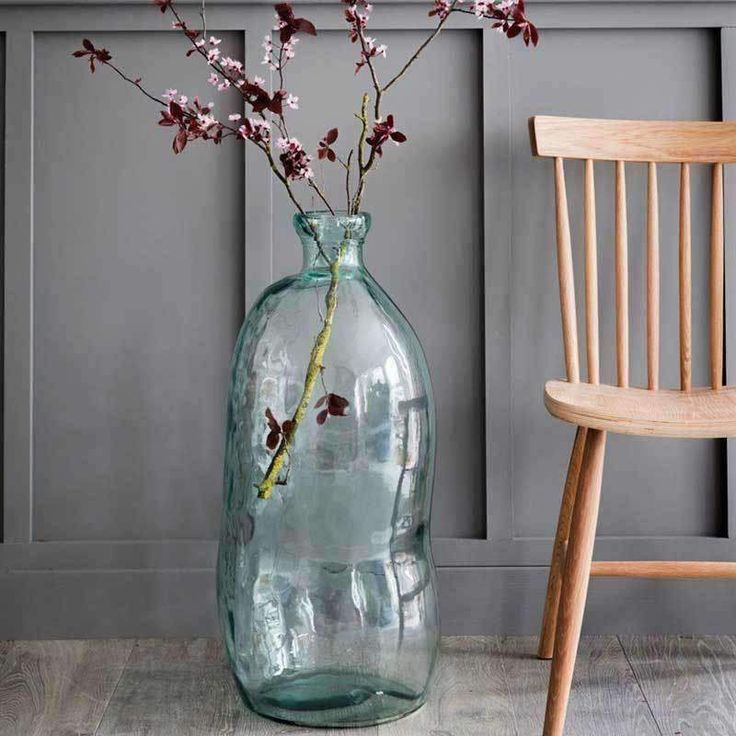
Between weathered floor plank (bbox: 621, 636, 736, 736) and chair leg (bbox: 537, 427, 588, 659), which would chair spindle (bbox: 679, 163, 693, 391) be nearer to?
chair leg (bbox: 537, 427, 588, 659)

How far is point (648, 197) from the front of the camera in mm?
1464

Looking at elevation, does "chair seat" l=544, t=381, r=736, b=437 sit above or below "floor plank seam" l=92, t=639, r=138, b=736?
above

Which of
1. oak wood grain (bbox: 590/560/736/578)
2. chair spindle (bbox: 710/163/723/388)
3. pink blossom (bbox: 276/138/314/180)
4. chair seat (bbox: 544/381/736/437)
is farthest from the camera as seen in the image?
chair spindle (bbox: 710/163/723/388)

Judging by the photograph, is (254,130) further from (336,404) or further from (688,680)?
(688,680)

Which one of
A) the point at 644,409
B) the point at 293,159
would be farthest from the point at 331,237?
the point at 644,409

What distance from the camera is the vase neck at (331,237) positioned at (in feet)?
4.20

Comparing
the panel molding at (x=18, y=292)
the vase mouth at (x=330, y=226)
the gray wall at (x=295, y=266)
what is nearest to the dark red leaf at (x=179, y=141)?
the vase mouth at (x=330, y=226)

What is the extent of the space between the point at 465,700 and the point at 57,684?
61 cm

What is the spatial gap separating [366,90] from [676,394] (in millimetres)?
697

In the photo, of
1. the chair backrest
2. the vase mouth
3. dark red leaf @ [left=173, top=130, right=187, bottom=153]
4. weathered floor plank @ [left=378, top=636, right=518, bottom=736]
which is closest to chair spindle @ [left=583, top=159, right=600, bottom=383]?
the chair backrest

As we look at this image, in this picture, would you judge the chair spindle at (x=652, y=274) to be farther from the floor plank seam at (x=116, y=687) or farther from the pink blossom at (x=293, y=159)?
the floor plank seam at (x=116, y=687)

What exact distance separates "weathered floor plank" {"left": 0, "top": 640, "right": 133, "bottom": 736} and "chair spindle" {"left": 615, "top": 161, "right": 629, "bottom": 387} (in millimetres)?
913

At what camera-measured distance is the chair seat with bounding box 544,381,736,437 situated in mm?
1129

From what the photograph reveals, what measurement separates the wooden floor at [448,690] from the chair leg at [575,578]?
102 millimetres
